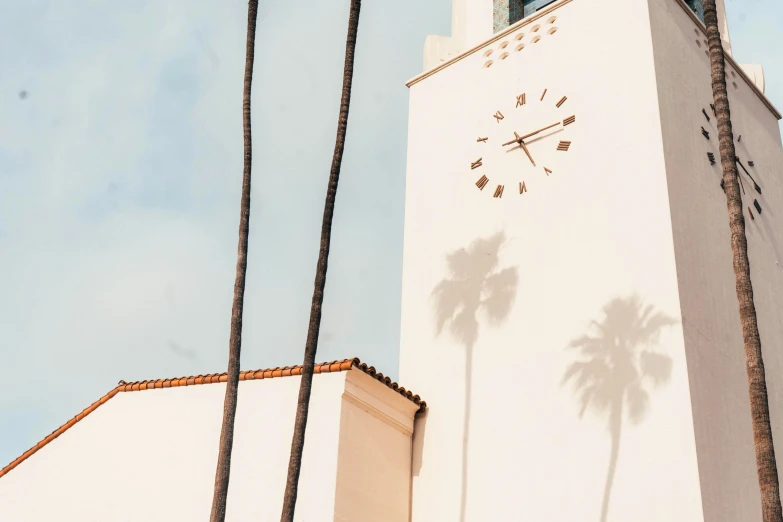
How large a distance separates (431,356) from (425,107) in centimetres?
440

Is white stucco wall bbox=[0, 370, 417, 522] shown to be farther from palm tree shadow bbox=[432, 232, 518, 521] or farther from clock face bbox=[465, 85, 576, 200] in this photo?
clock face bbox=[465, 85, 576, 200]

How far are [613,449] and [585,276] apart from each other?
2.30 metres

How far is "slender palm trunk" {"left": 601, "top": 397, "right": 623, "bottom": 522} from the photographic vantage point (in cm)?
1110

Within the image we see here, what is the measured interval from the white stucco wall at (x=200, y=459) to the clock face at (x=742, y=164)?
5.49 metres

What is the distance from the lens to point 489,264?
13570 mm

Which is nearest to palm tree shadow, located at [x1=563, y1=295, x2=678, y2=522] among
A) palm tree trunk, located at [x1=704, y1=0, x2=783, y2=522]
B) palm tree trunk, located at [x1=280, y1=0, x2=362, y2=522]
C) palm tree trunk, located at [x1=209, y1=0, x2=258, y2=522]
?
palm tree trunk, located at [x1=704, y1=0, x2=783, y2=522]

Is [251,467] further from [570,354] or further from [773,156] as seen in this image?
[773,156]

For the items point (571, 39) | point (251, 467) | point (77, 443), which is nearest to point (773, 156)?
point (571, 39)

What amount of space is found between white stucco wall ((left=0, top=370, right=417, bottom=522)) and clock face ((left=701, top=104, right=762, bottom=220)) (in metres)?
5.49

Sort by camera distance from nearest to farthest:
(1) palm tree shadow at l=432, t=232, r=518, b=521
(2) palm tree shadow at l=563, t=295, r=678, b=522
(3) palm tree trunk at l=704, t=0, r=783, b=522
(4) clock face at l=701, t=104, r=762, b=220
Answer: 1. (3) palm tree trunk at l=704, t=0, r=783, b=522
2. (2) palm tree shadow at l=563, t=295, r=678, b=522
3. (1) palm tree shadow at l=432, t=232, r=518, b=521
4. (4) clock face at l=701, t=104, r=762, b=220

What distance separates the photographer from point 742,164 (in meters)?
14.3

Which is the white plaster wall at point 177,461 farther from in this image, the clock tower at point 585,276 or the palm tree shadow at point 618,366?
the palm tree shadow at point 618,366

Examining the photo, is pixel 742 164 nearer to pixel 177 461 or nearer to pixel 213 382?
pixel 213 382

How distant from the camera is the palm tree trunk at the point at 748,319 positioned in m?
8.47
